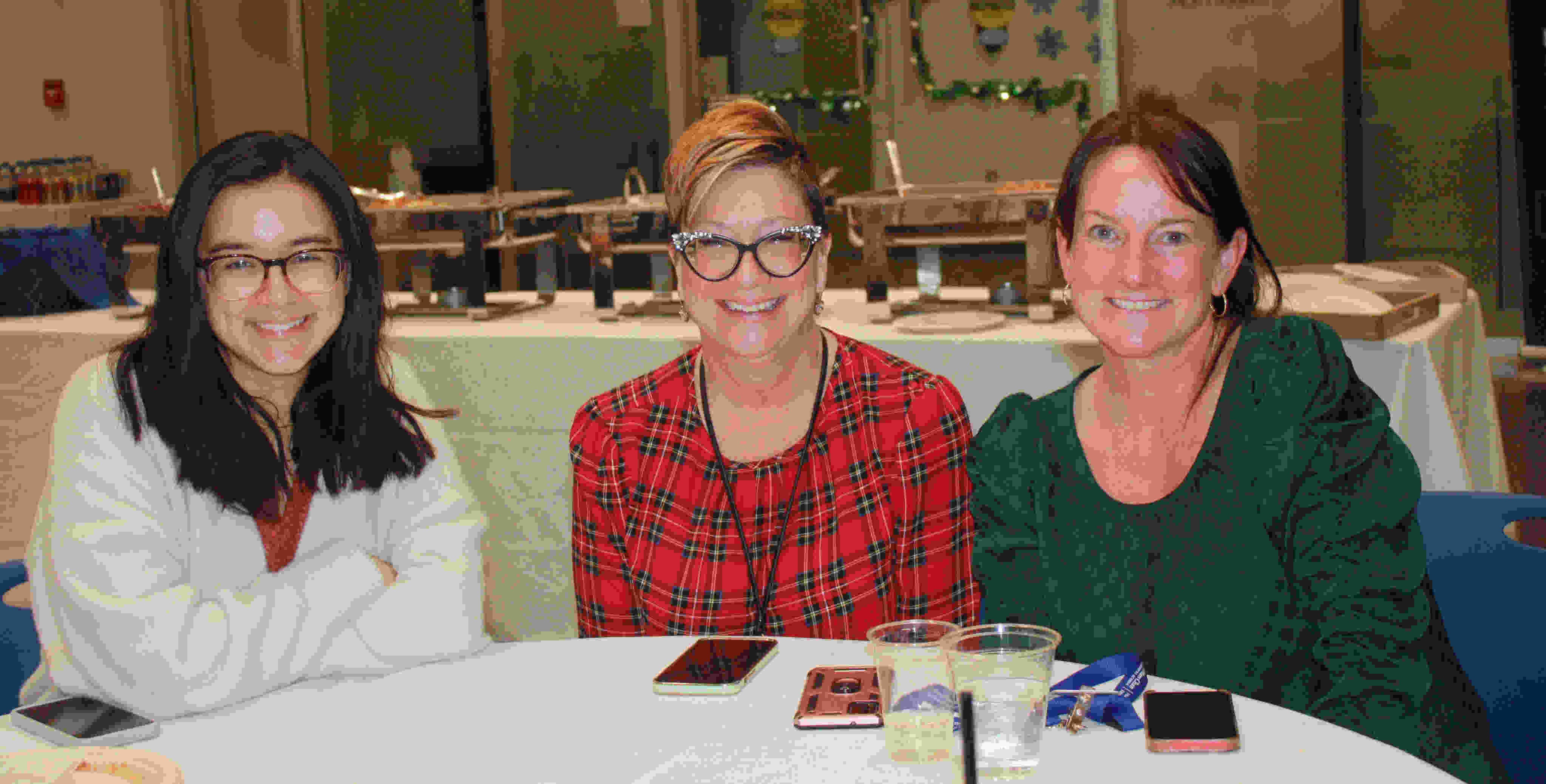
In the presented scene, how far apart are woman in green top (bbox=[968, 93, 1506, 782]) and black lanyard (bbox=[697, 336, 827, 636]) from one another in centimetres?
23

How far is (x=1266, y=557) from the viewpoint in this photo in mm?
1633

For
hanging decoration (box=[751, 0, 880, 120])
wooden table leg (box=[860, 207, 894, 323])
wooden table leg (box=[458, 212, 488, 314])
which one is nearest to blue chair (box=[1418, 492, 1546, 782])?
wooden table leg (box=[860, 207, 894, 323])

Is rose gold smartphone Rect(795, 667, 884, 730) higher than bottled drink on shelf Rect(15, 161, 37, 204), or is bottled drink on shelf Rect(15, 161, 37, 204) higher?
bottled drink on shelf Rect(15, 161, 37, 204)

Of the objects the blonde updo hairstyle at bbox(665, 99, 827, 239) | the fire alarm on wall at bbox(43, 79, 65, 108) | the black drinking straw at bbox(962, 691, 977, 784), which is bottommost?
the black drinking straw at bbox(962, 691, 977, 784)

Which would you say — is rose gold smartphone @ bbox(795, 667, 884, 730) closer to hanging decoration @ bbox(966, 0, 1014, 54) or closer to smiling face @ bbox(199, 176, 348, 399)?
smiling face @ bbox(199, 176, 348, 399)

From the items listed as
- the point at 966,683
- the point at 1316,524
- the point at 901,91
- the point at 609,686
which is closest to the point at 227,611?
the point at 609,686

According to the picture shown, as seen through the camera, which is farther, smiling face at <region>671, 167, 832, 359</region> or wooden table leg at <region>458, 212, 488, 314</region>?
wooden table leg at <region>458, 212, 488, 314</region>

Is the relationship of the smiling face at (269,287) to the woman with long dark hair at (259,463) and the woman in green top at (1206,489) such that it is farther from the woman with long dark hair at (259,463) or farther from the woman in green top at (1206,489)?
the woman in green top at (1206,489)

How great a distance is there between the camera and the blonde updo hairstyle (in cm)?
184

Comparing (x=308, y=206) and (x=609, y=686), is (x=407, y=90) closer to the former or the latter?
(x=308, y=206)

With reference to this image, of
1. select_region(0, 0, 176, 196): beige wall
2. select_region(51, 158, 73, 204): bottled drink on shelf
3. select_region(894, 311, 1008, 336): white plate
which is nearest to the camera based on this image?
select_region(894, 311, 1008, 336): white plate

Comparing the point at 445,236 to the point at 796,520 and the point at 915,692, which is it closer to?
the point at 796,520

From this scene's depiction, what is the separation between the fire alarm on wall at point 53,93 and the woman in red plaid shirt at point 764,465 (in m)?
6.01

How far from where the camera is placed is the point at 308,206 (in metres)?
1.72
